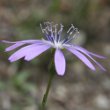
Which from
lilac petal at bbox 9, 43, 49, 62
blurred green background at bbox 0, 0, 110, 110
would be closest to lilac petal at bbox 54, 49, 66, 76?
lilac petal at bbox 9, 43, 49, 62

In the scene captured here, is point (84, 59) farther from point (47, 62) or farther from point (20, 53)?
point (47, 62)

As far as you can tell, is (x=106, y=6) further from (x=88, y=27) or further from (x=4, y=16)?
(x=4, y=16)

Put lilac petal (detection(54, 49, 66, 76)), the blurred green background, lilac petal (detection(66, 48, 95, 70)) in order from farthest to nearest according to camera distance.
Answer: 1. the blurred green background
2. lilac petal (detection(66, 48, 95, 70))
3. lilac petal (detection(54, 49, 66, 76))

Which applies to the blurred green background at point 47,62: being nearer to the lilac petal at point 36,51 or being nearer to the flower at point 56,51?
the flower at point 56,51

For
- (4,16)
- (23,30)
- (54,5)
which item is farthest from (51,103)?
(4,16)

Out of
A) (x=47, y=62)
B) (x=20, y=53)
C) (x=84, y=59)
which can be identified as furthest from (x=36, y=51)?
(x=47, y=62)

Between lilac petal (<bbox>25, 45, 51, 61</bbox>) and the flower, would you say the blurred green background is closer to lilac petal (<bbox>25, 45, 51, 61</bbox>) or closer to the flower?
the flower

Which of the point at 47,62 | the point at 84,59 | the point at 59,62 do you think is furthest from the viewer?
the point at 47,62

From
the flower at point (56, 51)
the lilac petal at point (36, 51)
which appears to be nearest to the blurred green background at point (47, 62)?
the flower at point (56, 51)

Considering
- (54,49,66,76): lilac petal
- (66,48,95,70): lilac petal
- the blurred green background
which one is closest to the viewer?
(54,49,66,76): lilac petal
